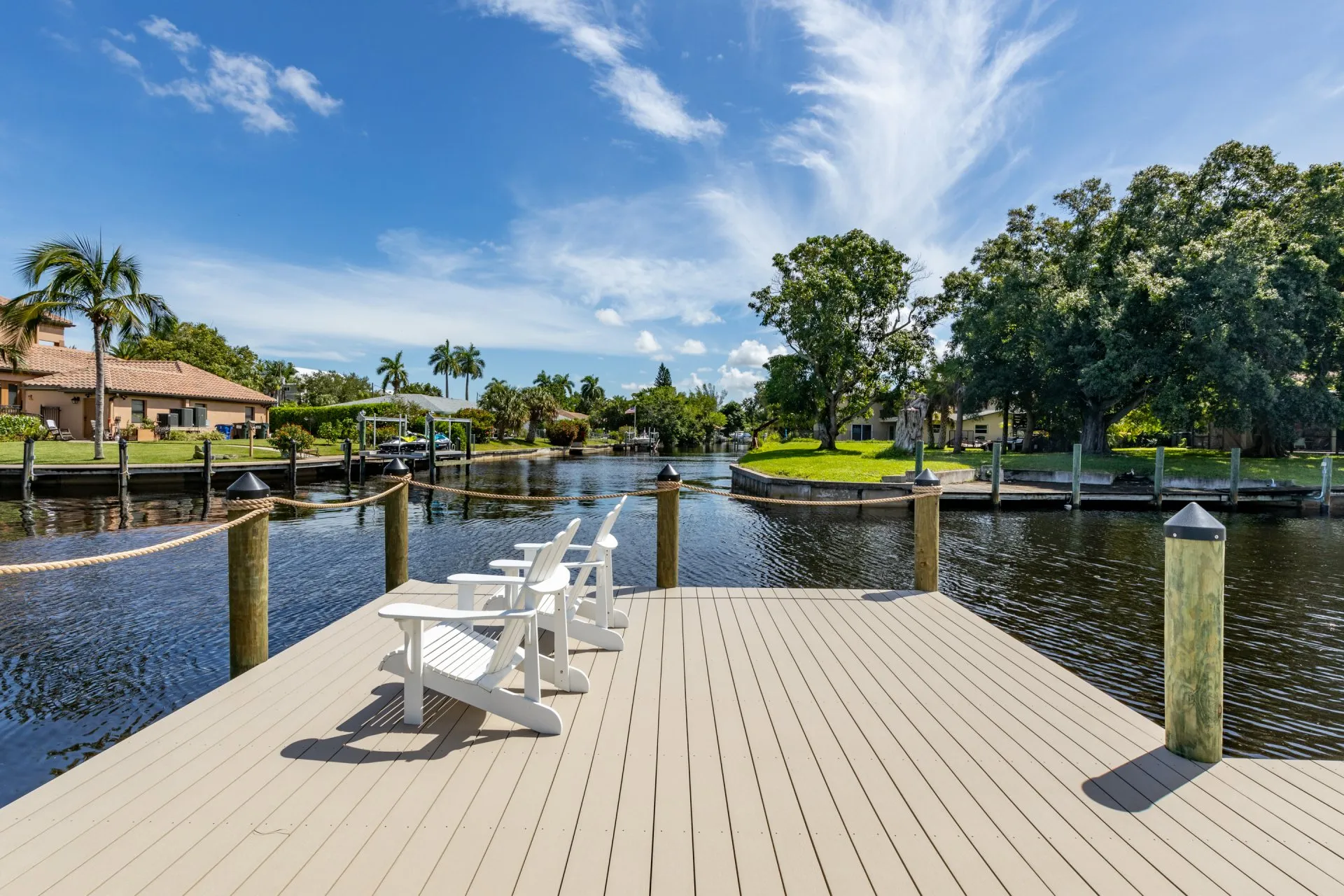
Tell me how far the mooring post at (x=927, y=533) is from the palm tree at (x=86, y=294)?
28.3m

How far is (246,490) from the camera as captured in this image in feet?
12.9

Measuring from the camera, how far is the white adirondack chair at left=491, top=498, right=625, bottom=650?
348 cm

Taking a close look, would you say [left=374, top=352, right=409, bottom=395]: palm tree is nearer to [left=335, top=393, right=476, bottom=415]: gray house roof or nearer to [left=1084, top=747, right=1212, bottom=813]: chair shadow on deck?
[left=335, top=393, right=476, bottom=415]: gray house roof

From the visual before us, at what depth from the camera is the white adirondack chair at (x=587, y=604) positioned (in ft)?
11.4

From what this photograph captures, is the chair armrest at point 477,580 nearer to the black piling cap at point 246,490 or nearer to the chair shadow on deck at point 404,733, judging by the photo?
the chair shadow on deck at point 404,733

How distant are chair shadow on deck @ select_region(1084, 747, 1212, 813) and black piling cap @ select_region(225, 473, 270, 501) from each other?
15.6 ft

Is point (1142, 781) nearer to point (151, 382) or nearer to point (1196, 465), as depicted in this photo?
point (1196, 465)

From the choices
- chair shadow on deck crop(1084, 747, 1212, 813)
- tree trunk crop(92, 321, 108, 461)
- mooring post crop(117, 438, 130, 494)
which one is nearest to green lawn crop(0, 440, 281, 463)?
tree trunk crop(92, 321, 108, 461)

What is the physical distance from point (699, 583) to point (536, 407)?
176ft

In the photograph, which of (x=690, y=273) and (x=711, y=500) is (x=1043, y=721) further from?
(x=690, y=273)

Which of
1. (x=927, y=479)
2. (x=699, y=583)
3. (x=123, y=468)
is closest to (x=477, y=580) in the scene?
(x=927, y=479)

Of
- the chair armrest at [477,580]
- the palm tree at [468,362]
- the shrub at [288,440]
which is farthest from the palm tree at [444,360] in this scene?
the chair armrest at [477,580]

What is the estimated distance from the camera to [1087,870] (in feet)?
6.57

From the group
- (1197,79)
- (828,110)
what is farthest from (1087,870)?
(1197,79)
